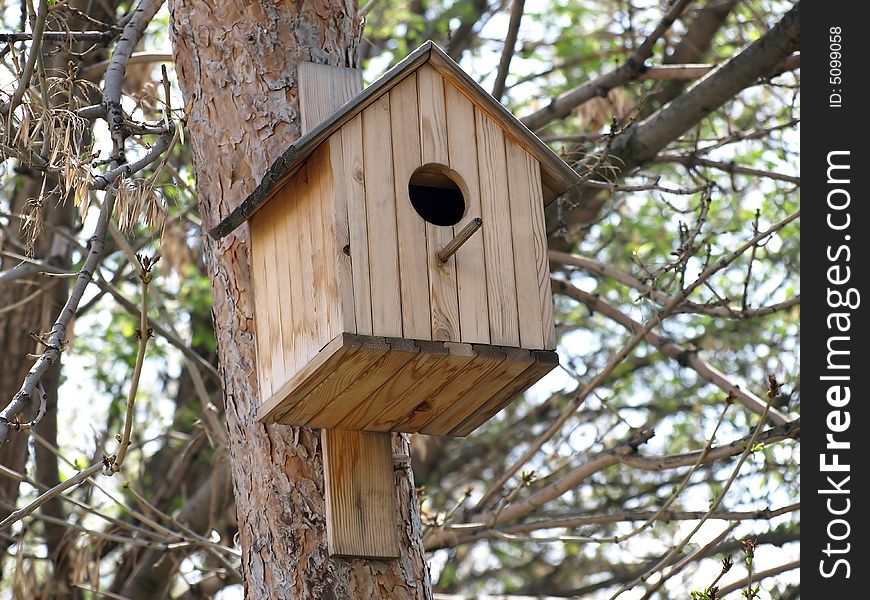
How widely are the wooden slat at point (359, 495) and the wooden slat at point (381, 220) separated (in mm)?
438

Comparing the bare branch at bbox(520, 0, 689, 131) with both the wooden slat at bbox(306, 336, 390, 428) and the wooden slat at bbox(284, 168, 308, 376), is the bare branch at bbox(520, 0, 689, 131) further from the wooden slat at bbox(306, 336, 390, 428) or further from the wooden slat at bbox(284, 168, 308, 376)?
the wooden slat at bbox(306, 336, 390, 428)

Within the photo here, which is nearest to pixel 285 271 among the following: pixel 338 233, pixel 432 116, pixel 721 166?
pixel 338 233

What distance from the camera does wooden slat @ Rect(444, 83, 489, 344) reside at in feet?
8.98

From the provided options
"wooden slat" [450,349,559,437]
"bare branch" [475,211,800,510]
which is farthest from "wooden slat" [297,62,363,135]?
"bare branch" [475,211,800,510]

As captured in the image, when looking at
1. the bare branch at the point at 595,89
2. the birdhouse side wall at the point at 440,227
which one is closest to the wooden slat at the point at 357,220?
the birdhouse side wall at the point at 440,227

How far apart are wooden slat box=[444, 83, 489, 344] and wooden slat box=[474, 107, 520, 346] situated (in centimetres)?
1

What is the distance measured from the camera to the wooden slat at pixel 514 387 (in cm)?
278

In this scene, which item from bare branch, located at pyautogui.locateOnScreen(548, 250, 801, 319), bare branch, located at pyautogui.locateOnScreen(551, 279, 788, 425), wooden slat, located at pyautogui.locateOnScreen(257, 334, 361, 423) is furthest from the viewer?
bare branch, located at pyautogui.locateOnScreen(548, 250, 801, 319)

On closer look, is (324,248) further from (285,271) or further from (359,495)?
(359,495)

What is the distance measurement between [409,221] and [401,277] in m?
0.15

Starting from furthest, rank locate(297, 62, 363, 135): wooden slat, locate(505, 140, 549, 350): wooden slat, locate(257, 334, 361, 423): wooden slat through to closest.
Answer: locate(297, 62, 363, 135): wooden slat
locate(505, 140, 549, 350): wooden slat
locate(257, 334, 361, 423): wooden slat

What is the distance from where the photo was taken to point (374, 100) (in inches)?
112

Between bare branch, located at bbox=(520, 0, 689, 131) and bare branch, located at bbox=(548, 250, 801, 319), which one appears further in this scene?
bare branch, located at bbox=(520, 0, 689, 131)

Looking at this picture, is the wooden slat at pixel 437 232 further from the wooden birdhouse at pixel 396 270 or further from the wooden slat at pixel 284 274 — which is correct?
the wooden slat at pixel 284 274
